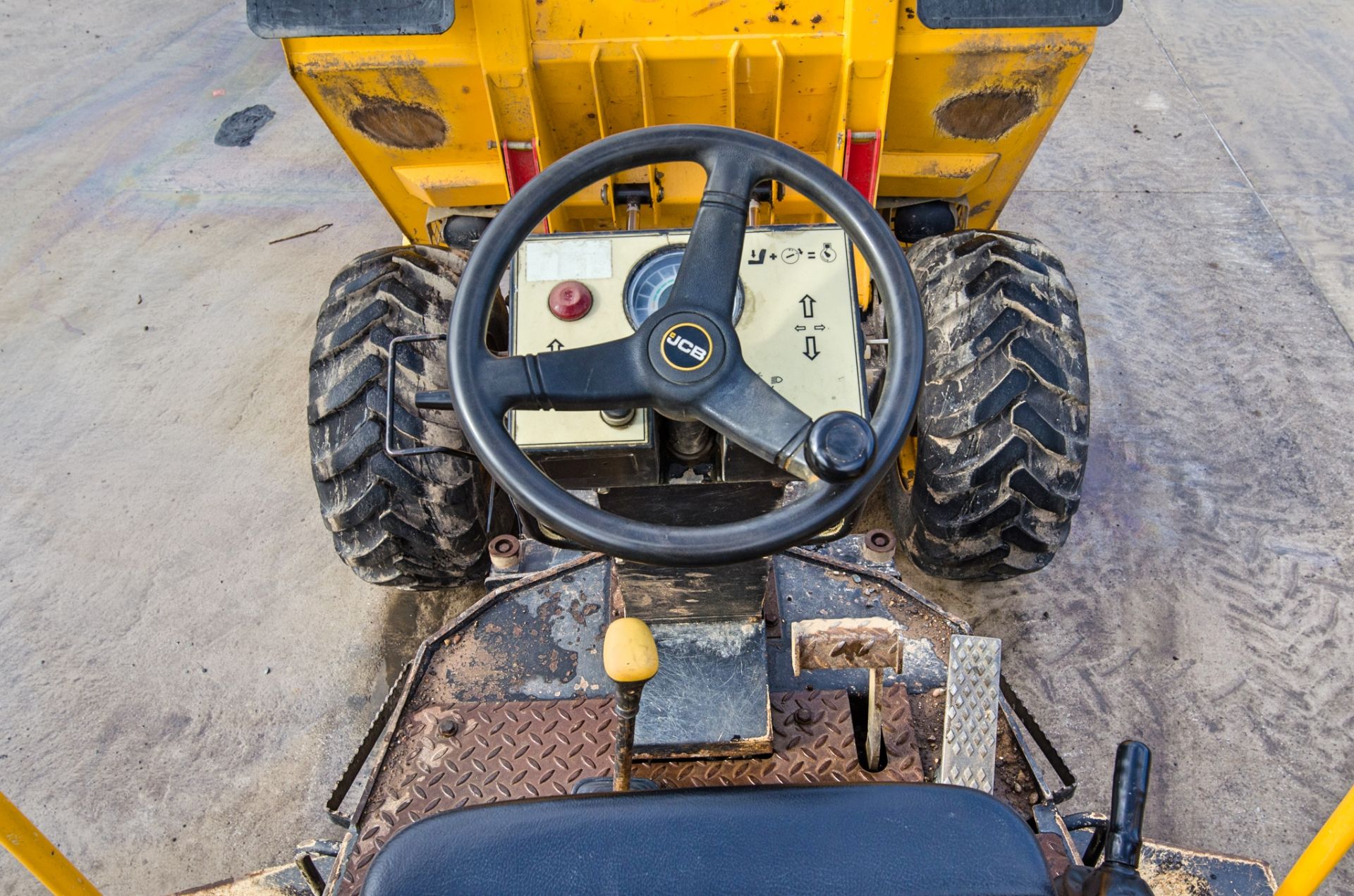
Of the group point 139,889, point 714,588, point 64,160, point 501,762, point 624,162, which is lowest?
point 139,889

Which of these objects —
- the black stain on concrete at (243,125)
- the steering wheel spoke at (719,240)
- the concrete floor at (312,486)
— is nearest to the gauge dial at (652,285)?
the steering wheel spoke at (719,240)

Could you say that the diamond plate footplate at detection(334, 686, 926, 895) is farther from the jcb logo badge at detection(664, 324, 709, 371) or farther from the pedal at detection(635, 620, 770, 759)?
the jcb logo badge at detection(664, 324, 709, 371)

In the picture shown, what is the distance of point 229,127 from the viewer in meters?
4.62

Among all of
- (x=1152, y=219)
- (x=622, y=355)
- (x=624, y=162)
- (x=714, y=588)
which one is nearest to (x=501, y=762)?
(x=714, y=588)

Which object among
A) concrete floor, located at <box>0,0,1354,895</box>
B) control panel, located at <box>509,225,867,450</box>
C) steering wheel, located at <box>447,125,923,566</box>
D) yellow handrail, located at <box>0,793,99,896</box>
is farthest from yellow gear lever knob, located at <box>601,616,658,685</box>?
concrete floor, located at <box>0,0,1354,895</box>

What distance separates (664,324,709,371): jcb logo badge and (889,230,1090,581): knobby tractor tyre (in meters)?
0.94

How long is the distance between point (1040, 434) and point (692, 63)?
1194 millimetres

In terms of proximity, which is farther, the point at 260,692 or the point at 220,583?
the point at 220,583

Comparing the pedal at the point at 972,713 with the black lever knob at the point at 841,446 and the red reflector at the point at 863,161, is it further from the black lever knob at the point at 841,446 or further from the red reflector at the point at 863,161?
the red reflector at the point at 863,161

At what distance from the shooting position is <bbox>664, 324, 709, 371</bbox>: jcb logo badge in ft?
3.80

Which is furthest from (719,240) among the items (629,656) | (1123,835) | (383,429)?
(383,429)

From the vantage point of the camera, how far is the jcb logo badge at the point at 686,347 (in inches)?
45.6

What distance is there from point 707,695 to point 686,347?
77 centimetres

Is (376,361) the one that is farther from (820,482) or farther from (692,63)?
(820,482)
